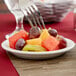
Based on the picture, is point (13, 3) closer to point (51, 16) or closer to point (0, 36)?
point (0, 36)

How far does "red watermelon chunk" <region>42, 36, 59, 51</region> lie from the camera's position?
2.40ft

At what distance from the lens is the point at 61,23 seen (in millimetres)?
1463

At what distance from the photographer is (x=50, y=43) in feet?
2.41

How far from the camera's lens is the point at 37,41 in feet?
2.43

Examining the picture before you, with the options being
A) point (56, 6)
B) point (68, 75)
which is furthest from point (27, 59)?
point (56, 6)

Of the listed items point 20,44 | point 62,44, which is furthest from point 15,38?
point 62,44

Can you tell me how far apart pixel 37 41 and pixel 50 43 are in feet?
0.13

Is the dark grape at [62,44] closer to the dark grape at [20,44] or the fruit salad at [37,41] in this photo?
the fruit salad at [37,41]

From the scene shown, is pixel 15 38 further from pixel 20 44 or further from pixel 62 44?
pixel 62 44

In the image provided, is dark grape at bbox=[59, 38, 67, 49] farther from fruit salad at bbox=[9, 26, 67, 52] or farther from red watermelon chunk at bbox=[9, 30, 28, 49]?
red watermelon chunk at bbox=[9, 30, 28, 49]

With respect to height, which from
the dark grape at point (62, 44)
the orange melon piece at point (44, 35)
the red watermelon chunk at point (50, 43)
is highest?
the orange melon piece at point (44, 35)

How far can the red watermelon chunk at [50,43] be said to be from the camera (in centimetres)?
73

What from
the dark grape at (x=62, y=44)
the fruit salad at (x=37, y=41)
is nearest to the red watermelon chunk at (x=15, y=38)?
the fruit salad at (x=37, y=41)

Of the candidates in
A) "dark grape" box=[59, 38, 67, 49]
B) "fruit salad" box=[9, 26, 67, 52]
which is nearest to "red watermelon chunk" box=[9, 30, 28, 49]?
"fruit salad" box=[9, 26, 67, 52]
